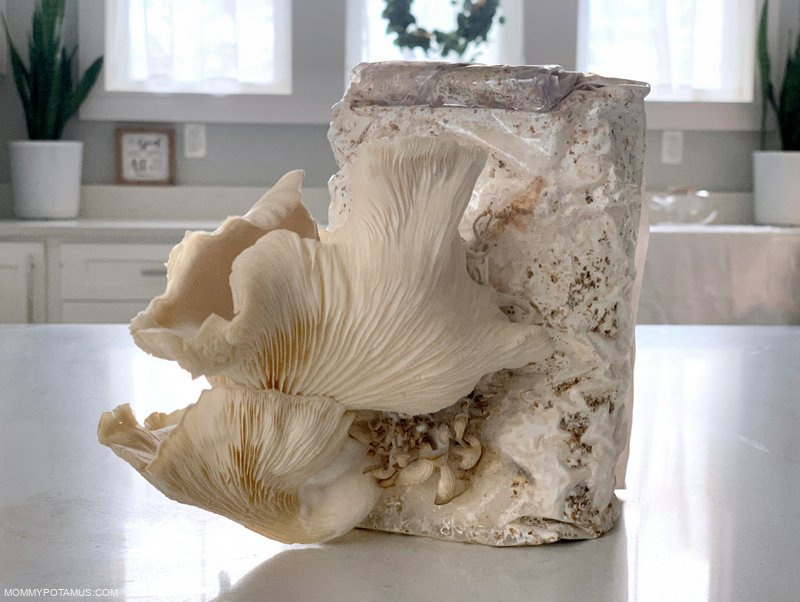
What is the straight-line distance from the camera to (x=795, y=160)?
11.0 feet

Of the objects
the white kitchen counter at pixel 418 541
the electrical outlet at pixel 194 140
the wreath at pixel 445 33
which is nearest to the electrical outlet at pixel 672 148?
the wreath at pixel 445 33

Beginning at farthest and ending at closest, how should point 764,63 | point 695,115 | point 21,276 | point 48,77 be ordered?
1. point 695,115
2. point 764,63
3. point 48,77
4. point 21,276

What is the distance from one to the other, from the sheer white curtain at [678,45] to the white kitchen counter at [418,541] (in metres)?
2.82

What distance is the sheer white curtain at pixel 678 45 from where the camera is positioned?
3566 millimetres

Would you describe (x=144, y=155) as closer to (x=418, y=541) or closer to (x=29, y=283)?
(x=29, y=283)

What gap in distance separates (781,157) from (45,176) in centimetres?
238

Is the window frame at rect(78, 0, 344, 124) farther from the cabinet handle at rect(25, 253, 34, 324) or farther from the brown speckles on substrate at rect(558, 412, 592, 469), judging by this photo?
the brown speckles on substrate at rect(558, 412, 592, 469)

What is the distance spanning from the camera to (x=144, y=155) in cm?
349

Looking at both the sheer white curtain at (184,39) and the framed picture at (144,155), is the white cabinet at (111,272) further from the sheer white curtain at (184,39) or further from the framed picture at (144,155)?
the sheer white curtain at (184,39)

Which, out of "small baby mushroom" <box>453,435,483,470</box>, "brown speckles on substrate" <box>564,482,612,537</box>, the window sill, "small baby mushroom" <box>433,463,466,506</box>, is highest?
the window sill

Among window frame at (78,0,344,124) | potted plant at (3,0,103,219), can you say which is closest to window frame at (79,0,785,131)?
window frame at (78,0,344,124)

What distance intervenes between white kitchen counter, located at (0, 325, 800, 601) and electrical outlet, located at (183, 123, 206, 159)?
8.68ft

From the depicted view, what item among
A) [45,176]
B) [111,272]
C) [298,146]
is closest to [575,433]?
[111,272]

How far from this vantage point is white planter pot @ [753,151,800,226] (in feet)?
11.0
